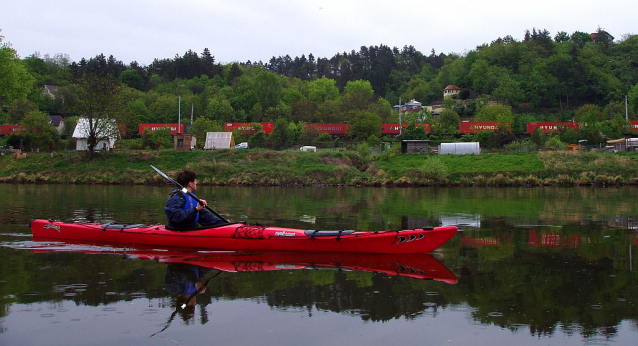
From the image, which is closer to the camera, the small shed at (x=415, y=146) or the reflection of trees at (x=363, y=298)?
the reflection of trees at (x=363, y=298)

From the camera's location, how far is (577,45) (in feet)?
377

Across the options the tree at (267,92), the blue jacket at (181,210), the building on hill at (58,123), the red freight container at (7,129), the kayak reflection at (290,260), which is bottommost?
the kayak reflection at (290,260)

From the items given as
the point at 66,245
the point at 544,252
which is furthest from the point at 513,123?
the point at 66,245

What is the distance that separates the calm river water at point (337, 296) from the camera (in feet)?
19.3

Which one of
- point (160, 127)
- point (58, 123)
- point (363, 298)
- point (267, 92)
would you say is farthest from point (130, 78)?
point (363, 298)

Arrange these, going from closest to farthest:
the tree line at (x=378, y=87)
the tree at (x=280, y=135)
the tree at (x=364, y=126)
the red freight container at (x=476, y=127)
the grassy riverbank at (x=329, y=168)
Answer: the grassy riverbank at (x=329, y=168) → the tree at (x=280, y=135) → the tree at (x=364, y=126) → the red freight container at (x=476, y=127) → the tree line at (x=378, y=87)

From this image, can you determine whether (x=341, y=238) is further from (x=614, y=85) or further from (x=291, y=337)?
(x=614, y=85)

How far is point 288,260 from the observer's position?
9.92 m

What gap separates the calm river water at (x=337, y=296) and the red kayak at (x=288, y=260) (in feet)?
0.14

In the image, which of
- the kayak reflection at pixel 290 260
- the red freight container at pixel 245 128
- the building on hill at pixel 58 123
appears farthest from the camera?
the building on hill at pixel 58 123

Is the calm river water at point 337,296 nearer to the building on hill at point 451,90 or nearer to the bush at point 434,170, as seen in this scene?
the bush at point 434,170

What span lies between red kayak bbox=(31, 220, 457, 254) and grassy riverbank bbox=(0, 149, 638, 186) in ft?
97.3

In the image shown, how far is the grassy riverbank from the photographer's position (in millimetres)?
38906

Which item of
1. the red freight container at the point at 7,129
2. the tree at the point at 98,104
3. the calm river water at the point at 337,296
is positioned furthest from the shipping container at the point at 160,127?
the calm river water at the point at 337,296
